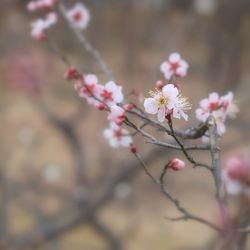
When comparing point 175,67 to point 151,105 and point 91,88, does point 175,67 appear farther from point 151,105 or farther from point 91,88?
point 151,105

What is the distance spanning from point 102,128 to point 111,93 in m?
2.99

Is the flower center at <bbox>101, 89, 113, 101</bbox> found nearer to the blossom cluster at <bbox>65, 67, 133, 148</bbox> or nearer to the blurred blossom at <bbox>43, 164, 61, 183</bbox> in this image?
the blossom cluster at <bbox>65, 67, 133, 148</bbox>

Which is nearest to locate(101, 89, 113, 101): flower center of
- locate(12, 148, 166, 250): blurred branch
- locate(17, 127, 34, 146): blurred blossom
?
locate(12, 148, 166, 250): blurred branch

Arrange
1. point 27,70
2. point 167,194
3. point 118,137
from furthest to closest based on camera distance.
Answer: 1. point 27,70
2. point 118,137
3. point 167,194

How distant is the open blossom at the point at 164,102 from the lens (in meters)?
0.87

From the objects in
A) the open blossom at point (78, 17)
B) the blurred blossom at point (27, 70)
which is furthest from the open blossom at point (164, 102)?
the blurred blossom at point (27, 70)

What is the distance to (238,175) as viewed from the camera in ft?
4.75

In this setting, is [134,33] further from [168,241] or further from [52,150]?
[168,241]

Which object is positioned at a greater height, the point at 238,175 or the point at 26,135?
the point at 26,135

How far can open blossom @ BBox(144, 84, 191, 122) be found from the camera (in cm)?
87

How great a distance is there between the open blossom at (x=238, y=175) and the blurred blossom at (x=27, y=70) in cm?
290

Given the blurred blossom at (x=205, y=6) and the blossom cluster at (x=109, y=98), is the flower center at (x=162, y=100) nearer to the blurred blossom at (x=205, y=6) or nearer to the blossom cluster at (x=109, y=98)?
the blossom cluster at (x=109, y=98)

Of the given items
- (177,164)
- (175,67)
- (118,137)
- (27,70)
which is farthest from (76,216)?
(177,164)

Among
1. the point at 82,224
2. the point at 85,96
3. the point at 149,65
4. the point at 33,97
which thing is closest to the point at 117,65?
the point at 149,65
